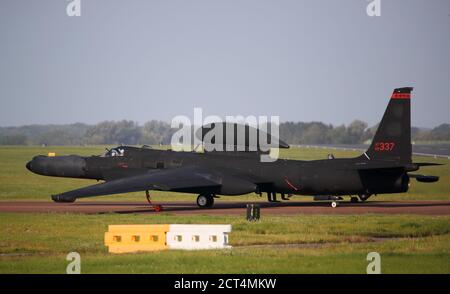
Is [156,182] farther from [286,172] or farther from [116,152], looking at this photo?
[286,172]

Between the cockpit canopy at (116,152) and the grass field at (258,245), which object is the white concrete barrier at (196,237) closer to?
the grass field at (258,245)

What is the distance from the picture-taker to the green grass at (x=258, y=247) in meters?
21.0

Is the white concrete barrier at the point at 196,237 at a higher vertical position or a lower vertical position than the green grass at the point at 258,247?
higher

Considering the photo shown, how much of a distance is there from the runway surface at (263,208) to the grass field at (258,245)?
103 inches

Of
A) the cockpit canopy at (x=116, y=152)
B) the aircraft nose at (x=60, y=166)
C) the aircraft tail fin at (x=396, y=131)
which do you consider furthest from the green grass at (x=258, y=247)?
the aircraft nose at (x=60, y=166)

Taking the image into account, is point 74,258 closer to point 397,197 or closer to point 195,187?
point 195,187

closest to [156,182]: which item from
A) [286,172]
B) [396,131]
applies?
[286,172]

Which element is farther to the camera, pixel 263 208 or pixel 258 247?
pixel 263 208

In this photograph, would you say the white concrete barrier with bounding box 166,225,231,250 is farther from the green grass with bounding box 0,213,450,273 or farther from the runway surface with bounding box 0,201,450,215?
the runway surface with bounding box 0,201,450,215

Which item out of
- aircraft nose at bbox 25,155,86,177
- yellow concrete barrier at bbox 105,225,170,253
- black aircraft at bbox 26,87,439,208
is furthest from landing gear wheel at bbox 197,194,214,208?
yellow concrete barrier at bbox 105,225,170,253

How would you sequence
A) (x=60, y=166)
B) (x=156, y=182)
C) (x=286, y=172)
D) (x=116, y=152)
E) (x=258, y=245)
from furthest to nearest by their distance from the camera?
(x=60, y=166) < (x=116, y=152) < (x=286, y=172) < (x=156, y=182) < (x=258, y=245)

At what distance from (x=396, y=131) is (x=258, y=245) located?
49.6 feet

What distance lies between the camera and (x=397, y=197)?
4959cm

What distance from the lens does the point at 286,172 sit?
38719 millimetres
